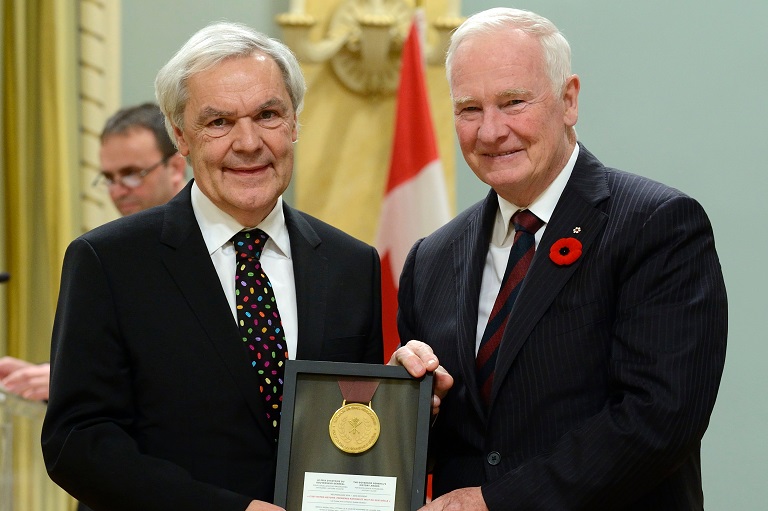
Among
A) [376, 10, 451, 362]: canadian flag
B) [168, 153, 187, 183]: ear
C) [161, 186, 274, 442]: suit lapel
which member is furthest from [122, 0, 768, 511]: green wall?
[161, 186, 274, 442]: suit lapel

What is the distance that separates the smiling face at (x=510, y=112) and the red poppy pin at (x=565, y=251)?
18 cm

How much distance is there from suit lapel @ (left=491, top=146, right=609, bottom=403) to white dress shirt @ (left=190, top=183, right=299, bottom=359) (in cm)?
49

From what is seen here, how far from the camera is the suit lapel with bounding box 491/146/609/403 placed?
8.18 feet

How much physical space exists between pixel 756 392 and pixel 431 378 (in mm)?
2503

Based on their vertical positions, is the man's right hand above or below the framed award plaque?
above

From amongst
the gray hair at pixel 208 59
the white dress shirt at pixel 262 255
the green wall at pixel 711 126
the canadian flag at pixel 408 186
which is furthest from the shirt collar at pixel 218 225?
the green wall at pixel 711 126

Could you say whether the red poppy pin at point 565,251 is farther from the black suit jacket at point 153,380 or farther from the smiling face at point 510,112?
the black suit jacket at point 153,380

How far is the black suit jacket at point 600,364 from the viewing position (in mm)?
2336

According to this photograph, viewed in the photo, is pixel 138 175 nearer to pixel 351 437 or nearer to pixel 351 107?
pixel 351 107

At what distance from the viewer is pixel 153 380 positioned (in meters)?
2.48

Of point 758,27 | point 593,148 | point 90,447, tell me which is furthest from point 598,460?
point 758,27

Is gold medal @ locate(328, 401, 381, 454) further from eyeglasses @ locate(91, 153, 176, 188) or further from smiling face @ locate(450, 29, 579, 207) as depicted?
eyeglasses @ locate(91, 153, 176, 188)

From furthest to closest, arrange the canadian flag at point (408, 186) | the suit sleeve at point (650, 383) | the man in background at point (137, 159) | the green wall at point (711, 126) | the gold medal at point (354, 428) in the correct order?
the green wall at point (711, 126)
the canadian flag at point (408, 186)
the man in background at point (137, 159)
the gold medal at point (354, 428)
the suit sleeve at point (650, 383)

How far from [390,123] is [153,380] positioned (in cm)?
219
